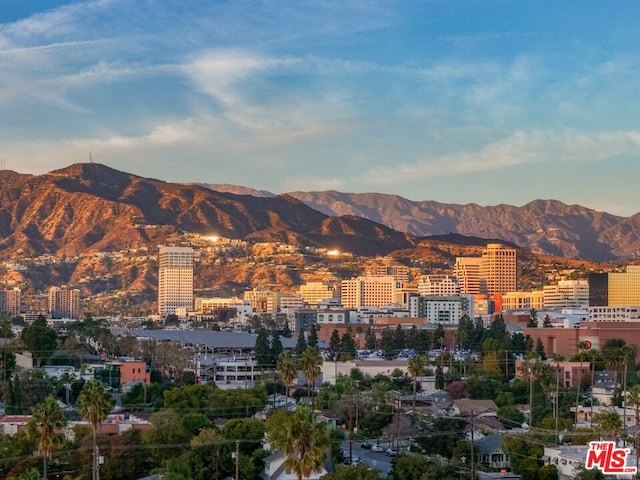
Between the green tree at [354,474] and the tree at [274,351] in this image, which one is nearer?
the green tree at [354,474]

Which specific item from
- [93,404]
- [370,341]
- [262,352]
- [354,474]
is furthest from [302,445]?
[370,341]

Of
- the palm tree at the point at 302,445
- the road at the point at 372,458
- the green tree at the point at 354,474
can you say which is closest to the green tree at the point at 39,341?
the road at the point at 372,458

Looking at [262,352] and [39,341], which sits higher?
[39,341]

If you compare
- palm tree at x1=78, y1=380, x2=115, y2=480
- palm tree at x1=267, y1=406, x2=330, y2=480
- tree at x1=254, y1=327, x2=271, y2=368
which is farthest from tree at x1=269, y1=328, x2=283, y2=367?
palm tree at x1=267, y1=406, x2=330, y2=480

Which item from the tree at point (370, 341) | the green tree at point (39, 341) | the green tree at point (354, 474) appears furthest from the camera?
the tree at point (370, 341)

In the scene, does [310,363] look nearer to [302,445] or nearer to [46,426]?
[46,426]

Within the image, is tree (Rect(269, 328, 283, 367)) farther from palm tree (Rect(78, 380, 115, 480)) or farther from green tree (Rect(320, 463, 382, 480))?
green tree (Rect(320, 463, 382, 480))

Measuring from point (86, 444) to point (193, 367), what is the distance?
2258 inches

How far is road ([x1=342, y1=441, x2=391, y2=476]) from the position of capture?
58.5 meters

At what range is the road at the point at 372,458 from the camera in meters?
58.5

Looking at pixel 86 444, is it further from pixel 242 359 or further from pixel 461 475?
pixel 242 359

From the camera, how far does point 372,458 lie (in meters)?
63.0

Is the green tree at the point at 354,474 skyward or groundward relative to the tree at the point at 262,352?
groundward

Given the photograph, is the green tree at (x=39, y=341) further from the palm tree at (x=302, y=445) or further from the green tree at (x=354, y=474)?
the palm tree at (x=302, y=445)
